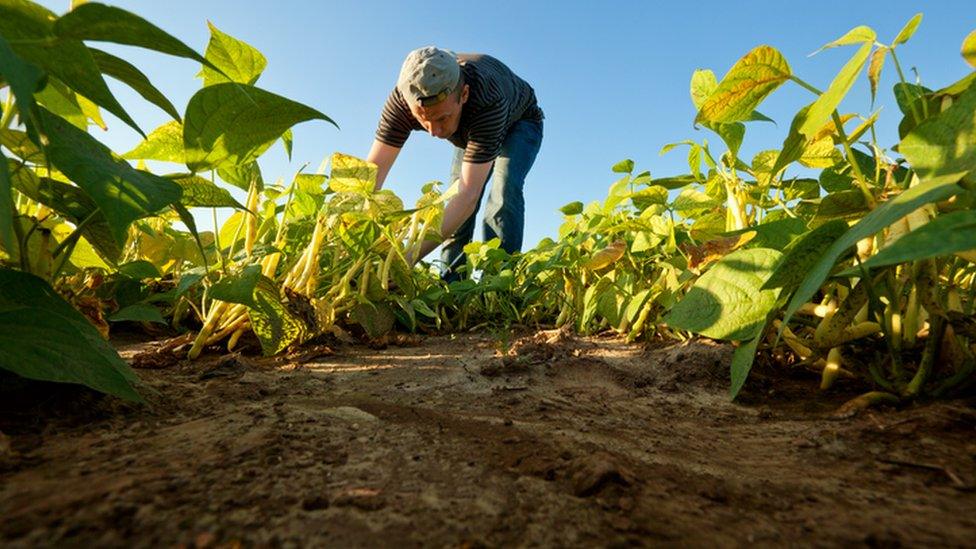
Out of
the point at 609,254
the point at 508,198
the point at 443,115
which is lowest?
the point at 609,254

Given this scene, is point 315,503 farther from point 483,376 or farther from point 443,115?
point 443,115

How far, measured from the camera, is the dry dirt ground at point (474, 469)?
407 mm

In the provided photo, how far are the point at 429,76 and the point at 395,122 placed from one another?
0.62 meters

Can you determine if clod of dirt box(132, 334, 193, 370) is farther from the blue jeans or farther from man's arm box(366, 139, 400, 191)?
the blue jeans

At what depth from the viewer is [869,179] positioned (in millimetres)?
1052

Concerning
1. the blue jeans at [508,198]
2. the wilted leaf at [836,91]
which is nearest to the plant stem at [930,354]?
the wilted leaf at [836,91]

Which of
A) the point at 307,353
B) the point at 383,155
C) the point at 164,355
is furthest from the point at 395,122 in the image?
the point at 164,355

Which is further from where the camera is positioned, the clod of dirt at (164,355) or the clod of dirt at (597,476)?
the clod of dirt at (164,355)

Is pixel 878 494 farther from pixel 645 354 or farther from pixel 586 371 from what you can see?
pixel 645 354

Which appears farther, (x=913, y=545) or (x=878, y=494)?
(x=878, y=494)

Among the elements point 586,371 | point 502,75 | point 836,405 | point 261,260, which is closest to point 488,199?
point 502,75

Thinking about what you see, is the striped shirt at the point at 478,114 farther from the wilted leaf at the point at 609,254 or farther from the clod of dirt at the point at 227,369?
the clod of dirt at the point at 227,369

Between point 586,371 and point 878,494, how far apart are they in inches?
27.9

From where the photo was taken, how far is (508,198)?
3.73 m
